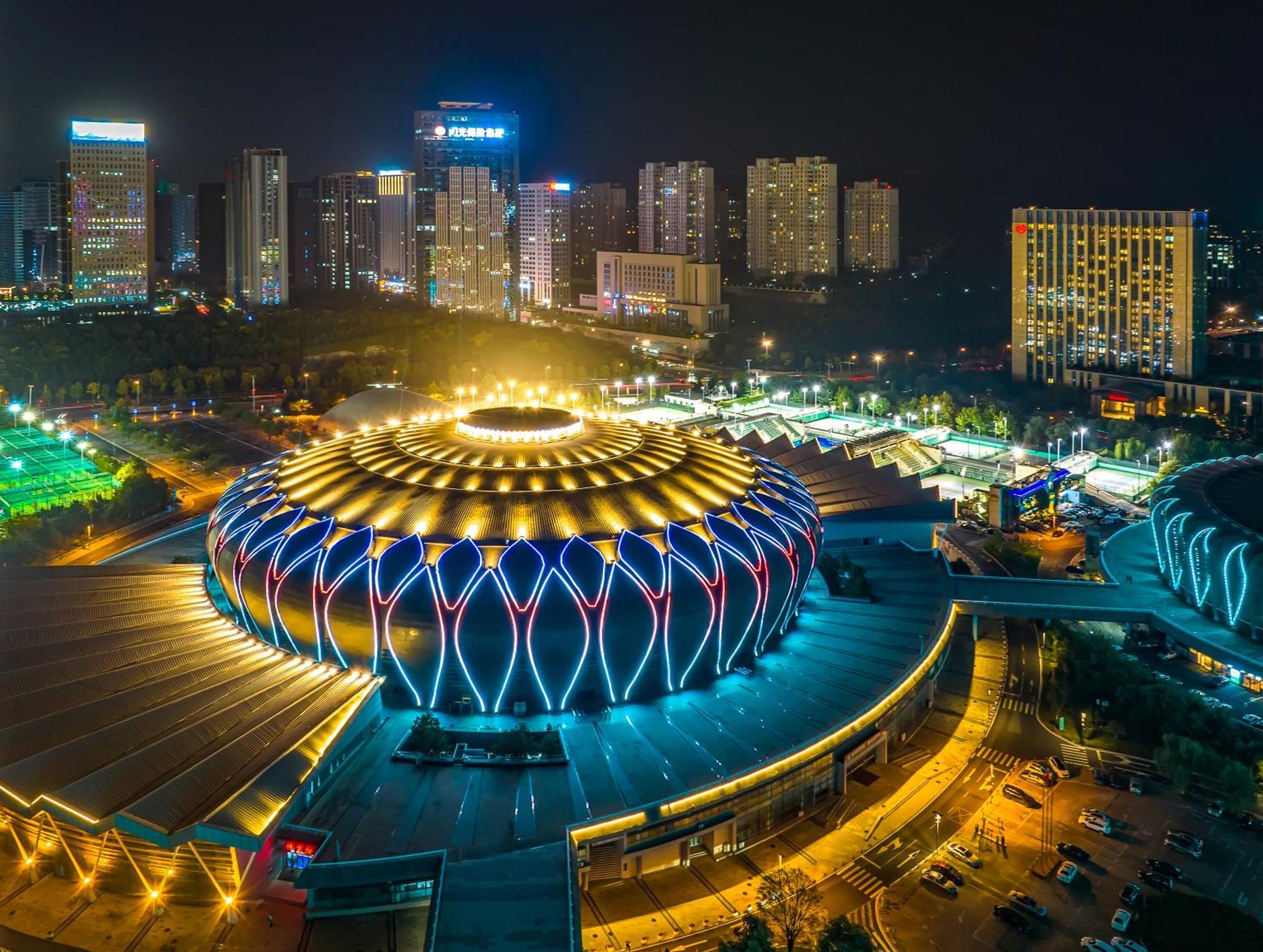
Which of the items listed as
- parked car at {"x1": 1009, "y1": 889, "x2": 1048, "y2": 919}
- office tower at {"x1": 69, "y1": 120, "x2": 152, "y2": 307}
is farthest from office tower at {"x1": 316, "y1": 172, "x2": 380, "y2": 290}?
parked car at {"x1": 1009, "y1": 889, "x2": 1048, "y2": 919}

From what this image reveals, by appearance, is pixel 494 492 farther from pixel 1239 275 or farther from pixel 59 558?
pixel 1239 275

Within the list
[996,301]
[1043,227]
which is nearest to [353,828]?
[1043,227]

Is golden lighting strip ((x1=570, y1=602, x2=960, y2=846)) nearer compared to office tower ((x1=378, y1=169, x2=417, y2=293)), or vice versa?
golden lighting strip ((x1=570, y1=602, x2=960, y2=846))

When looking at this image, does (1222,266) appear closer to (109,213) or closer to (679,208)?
(679,208)

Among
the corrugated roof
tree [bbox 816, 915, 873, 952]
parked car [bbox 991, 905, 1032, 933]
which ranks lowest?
parked car [bbox 991, 905, 1032, 933]

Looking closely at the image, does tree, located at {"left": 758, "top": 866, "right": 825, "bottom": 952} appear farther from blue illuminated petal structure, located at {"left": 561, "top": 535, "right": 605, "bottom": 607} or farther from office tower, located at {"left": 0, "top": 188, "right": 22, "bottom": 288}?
office tower, located at {"left": 0, "top": 188, "right": 22, "bottom": 288}

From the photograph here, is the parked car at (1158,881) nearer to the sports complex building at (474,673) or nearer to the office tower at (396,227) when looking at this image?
the sports complex building at (474,673)

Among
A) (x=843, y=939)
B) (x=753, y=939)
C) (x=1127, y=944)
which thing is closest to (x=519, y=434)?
(x=753, y=939)

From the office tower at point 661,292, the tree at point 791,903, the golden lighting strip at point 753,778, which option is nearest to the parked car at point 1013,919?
the tree at point 791,903
